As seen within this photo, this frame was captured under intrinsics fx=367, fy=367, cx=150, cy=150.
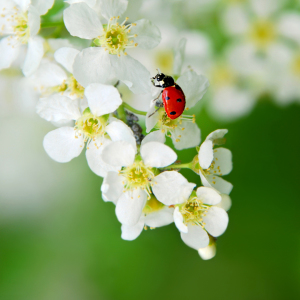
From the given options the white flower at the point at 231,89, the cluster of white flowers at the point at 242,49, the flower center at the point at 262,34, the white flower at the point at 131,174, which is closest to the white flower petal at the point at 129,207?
the white flower at the point at 131,174

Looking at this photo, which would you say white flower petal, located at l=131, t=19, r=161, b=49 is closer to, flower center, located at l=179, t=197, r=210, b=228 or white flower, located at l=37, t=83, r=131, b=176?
white flower, located at l=37, t=83, r=131, b=176

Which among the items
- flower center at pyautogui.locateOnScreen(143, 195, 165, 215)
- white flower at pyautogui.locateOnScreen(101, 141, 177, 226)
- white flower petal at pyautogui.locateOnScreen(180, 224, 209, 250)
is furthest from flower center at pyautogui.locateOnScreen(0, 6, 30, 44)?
white flower petal at pyautogui.locateOnScreen(180, 224, 209, 250)

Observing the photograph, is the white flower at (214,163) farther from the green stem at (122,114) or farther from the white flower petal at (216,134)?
the green stem at (122,114)

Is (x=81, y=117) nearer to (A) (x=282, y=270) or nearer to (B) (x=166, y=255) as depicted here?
(B) (x=166, y=255)

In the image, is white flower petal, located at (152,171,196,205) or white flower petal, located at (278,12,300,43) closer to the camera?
white flower petal, located at (152,171,196,205)

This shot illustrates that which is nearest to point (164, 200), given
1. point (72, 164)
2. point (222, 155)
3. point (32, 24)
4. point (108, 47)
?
point (222, 155)

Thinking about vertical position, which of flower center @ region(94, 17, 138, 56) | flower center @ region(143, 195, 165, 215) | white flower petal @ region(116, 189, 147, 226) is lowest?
flower center @ region(143, 195, 165, 215)
